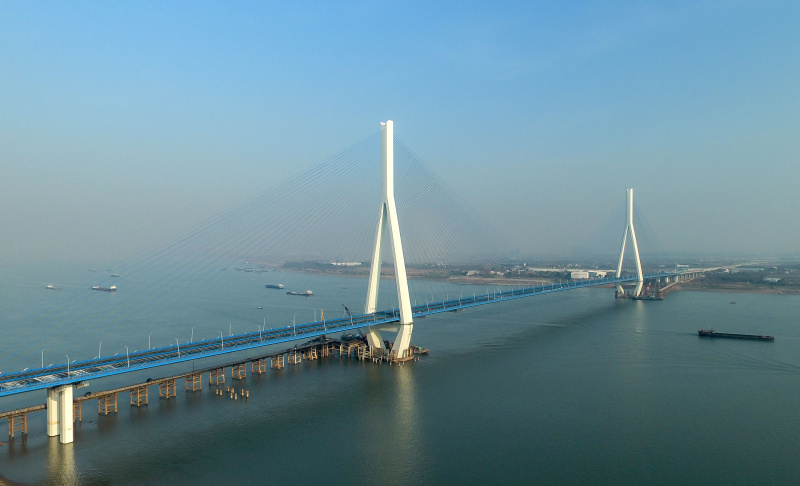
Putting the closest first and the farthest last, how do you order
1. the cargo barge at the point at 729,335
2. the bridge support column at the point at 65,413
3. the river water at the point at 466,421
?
the river water at the point at 466,421 → the bridge support column at the point at 65,413 → the cargo barge at the point at 729,335

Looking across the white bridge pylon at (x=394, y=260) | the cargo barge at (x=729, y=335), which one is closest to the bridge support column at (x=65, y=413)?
the white bridge pylon at (x=394, y=260)

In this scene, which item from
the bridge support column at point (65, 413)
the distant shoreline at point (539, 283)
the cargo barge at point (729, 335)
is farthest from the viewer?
the distant shoreline at point (539, 283)

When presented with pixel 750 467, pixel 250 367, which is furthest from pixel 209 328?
pixel 750 467

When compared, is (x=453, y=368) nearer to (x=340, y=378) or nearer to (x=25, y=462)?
(x=340, y=378)

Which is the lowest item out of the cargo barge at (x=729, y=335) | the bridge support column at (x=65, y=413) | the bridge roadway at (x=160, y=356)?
the cargo barge at (x=729, y=335)

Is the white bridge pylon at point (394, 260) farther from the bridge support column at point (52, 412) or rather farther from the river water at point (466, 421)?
the bridge support column at point (52, 412)

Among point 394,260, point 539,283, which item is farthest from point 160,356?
point 539,283
